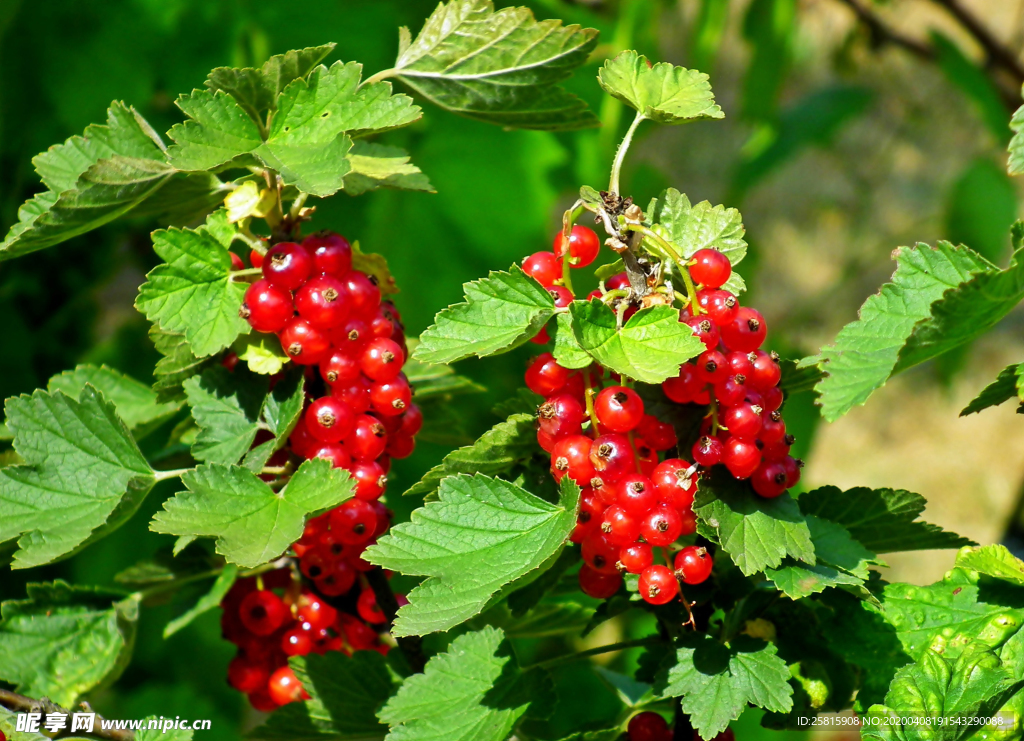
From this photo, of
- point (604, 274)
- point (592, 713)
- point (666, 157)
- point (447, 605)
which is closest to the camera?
point (447, 605)

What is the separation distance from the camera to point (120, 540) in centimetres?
153

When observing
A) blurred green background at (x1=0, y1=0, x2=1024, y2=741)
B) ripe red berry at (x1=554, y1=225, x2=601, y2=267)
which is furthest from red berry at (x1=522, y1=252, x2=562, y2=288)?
blurred green background at (x1=0, y1=0, x2=1024, y2=741)

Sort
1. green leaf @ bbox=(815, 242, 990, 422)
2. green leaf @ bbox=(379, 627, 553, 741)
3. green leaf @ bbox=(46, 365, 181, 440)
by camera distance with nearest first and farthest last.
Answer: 1. green leaf @ bbox=(815, 242, 990, 422)
2. green leaf @ bbox=(379, 627, 553, 741)
3. green leaf @ bbox=(46, 365, 181, 440)

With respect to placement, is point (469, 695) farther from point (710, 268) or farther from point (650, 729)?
point (710, 268)

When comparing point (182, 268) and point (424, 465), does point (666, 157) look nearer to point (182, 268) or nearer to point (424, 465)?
point (424, 465)

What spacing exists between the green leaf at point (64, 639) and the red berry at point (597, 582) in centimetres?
40

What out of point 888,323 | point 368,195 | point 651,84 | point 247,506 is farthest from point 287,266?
point 368,195

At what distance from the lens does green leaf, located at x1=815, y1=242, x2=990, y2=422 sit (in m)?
0.55

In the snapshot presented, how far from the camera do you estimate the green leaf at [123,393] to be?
90 centimetres

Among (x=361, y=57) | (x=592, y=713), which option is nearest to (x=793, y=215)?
(x=361, y=57)

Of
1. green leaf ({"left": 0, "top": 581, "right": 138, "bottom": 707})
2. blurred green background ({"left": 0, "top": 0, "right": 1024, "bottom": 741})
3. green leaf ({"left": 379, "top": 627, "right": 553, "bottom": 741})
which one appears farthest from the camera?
blurred green background ({"left": 0, "top": 0, "right": 1024, "bottom": 741})

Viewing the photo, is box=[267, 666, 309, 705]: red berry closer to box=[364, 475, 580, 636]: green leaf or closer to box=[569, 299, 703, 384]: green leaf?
box=[364, 475, 580, 636]: green leaf

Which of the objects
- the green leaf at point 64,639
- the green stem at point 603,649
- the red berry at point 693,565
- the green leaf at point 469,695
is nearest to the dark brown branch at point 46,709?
the green leaf at point 64,639

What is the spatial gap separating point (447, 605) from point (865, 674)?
29 cm
